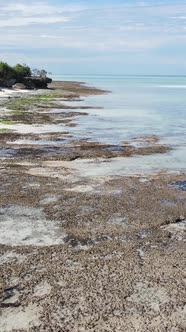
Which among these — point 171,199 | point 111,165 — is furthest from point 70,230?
point 111,165

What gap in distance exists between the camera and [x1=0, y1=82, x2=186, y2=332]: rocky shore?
852 centimetres

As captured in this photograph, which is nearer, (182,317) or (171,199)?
(182,317)

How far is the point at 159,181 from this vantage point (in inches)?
747

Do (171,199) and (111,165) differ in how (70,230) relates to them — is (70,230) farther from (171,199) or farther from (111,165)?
(111,165)

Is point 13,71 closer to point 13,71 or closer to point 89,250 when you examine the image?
point 13,71

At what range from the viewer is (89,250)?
1145cm

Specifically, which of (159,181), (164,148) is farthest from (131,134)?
(159,181)

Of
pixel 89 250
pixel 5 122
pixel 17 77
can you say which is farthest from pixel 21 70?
pixel 89 250

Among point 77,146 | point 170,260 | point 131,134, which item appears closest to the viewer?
point 170,260

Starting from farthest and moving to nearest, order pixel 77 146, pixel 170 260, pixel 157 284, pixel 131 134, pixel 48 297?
pixel 131 134, pixel 77 146, pixel 170 260, pixel 157 284, pixel 48 297

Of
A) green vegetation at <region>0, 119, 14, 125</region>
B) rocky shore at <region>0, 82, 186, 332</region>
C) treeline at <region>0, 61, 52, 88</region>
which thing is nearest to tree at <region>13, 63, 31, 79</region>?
treeline at <region>0, 61, 52, 88</region>

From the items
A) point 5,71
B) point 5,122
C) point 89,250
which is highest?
point 5,71

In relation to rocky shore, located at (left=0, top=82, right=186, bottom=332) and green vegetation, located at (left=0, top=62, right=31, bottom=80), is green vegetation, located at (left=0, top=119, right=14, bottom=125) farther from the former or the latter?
green vegetation, located at (left=0, top=62, right=31, bottom=80)

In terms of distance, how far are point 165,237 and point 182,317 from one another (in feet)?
13.5
